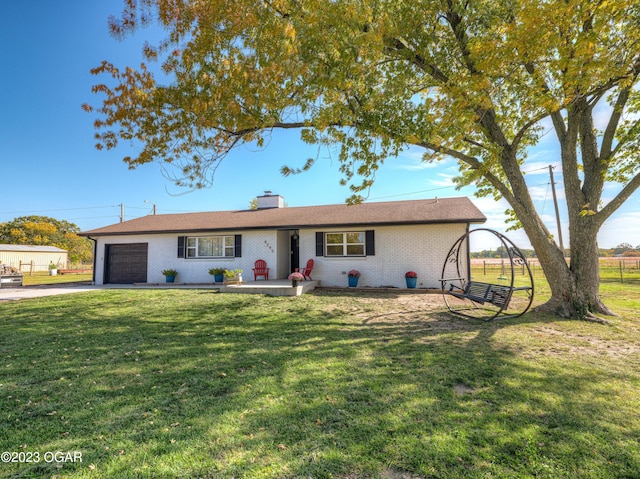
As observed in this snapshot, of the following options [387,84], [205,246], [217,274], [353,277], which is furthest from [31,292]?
[387,84]

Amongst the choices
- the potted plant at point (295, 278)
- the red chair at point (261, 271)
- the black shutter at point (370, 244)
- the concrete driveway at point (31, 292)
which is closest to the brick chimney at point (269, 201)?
the red chair at point (261, 271)

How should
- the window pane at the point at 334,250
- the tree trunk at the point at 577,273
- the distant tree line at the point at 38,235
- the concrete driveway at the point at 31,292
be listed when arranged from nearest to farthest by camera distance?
the tree trunk at the point at 577,273, the concrete driveway at the point at 31,292, the window pane at the point at 334,250, the distant tree line at the point at 38,235

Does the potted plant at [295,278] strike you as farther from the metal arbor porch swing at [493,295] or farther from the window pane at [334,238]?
the metal arbor porch swing at [493,295]

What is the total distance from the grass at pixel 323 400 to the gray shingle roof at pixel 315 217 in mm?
6284

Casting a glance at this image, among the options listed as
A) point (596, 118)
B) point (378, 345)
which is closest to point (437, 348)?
point (378, 345)

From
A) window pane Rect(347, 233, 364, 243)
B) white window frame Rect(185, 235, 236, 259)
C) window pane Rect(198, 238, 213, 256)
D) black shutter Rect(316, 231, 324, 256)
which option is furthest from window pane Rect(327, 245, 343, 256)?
window pane Rect(198, 238, 213, 256)

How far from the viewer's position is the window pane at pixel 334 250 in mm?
12891

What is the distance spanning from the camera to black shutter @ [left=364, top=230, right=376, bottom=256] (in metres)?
12.3

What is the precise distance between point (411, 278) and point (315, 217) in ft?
16.5

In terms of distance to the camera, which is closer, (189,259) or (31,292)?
(31,292)

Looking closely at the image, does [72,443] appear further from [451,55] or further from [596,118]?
[596,118]

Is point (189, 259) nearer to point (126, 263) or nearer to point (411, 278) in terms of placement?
point (126, 263)

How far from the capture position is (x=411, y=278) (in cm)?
1155

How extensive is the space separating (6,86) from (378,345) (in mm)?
15621
